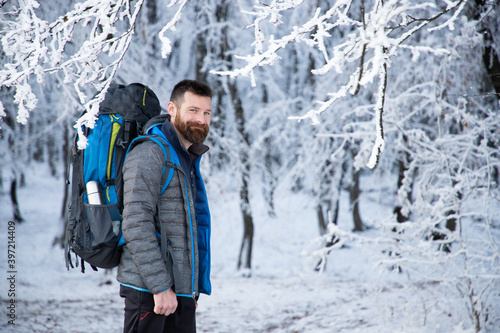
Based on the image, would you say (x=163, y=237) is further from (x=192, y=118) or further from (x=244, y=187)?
(x=244, y=187)

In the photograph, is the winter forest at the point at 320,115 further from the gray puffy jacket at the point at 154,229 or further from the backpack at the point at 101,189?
the gray puffy jacket at the point at 154,229

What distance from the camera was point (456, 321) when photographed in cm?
443

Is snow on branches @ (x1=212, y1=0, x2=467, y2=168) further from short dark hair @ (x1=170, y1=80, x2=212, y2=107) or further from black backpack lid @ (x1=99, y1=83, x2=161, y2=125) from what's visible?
black backpack lid @ (x1=99, y1=83, x2=161, y2=125)

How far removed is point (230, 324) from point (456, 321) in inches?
109

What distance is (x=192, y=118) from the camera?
7.82 feet

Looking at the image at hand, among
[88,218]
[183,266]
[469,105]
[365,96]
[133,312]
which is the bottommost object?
[133,312]

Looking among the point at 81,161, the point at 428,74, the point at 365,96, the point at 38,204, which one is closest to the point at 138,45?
the point at 365,96

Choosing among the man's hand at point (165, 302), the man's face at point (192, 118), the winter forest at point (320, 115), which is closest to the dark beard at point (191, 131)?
the man's face at point (192, 118)

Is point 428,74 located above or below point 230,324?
above

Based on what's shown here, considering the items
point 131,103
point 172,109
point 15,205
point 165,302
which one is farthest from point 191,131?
point 15,205

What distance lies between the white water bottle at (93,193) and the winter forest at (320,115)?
0.39m

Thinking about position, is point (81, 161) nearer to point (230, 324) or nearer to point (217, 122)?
point (230, 324)

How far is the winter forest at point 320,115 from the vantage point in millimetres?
1886

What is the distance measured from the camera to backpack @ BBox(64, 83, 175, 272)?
2.09 metres
